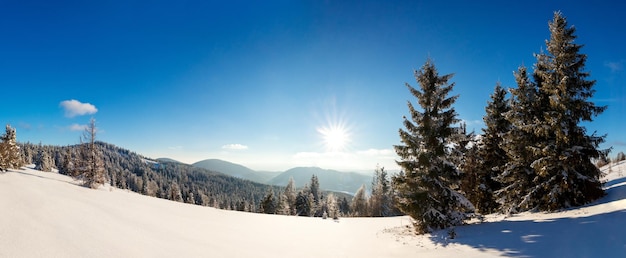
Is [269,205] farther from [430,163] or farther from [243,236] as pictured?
[430,163]

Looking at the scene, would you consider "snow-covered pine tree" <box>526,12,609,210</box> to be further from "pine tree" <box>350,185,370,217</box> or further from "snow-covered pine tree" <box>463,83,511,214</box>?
"pine tree" <box>350,185,370,217</box>

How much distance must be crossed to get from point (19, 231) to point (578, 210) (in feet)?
79.7

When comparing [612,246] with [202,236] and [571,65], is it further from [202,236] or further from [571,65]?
[202,236]

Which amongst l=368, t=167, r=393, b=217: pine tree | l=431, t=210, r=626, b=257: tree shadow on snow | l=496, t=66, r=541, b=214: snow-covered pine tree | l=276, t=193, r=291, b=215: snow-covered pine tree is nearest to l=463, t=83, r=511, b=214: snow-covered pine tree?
l=496, t=66, r=541, b=214: snow-covered pine tree

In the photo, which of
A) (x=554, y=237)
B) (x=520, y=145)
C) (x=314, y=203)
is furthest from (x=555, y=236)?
(x=314, y=203)

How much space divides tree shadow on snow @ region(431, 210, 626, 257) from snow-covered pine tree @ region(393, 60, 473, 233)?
4.17ft

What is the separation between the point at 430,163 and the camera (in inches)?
611

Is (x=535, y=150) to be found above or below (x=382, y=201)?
above

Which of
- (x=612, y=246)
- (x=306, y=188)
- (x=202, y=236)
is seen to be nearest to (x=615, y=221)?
(x=612, y=246)

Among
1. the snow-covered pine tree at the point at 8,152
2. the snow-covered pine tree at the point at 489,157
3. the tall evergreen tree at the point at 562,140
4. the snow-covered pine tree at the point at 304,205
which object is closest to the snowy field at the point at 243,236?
the tall evergreen tree at the point at 562,140

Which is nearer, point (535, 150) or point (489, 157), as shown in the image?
point (535, 150)

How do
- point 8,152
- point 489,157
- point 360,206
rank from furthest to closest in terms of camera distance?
point 360,206, point 8,152, point 489,157

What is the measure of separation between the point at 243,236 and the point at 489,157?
19965mm

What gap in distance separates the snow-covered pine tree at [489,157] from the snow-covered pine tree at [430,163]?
7.93 meters
